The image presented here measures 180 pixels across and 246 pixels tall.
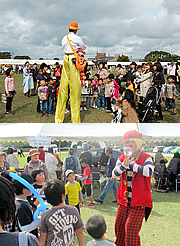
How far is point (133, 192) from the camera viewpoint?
2547mm

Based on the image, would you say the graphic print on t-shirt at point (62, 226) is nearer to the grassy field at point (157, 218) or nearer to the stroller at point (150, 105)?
the grassy field at point (157, 218)

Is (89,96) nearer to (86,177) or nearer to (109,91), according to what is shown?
(109,91)

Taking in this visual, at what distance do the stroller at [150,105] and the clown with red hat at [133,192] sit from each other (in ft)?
14.1

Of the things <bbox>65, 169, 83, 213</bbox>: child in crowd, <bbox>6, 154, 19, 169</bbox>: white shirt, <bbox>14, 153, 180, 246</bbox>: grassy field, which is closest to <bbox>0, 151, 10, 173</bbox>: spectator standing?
<bbox>6, 154, 19, 169</bbox>: white shirt

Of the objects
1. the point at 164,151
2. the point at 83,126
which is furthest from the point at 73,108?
the point at 164,151

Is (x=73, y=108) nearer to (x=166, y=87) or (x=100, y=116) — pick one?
(x=100, y=116)

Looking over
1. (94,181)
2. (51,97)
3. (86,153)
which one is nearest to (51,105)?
(51,97)

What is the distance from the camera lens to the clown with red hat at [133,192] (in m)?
2.50

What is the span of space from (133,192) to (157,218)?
1659 millimetres

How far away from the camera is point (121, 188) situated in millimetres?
2660

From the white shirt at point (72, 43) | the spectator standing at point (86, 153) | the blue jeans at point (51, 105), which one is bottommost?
the spectator standing at point (86, 153)

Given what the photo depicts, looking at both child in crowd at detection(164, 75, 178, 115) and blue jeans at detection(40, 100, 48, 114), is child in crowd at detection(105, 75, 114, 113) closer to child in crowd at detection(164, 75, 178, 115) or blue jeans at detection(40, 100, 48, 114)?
child in crowd at detection(164, 75, 178, 115)

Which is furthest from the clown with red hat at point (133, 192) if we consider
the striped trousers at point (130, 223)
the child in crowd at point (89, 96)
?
the child in crowd at point (89, 96)

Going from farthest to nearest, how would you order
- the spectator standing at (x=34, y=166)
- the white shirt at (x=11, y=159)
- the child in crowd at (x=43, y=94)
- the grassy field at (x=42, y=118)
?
1. the child in crowd at (x=43, y=94)
2. the grassy field at (x=42, y=118)
3. the white shirt at (x=11, y=159)
4. the spectator standing at (x=34, y=166)
